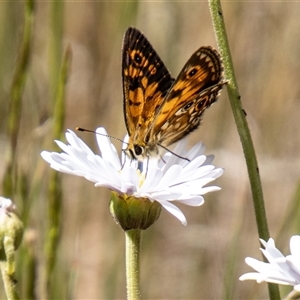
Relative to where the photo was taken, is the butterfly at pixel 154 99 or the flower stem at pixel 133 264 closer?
the flower stem at pixel 133 264

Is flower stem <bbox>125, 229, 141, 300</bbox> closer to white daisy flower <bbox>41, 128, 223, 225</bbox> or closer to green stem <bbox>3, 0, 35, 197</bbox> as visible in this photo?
white daisy flower <bbox>41, 128, 223, 225</bbox>

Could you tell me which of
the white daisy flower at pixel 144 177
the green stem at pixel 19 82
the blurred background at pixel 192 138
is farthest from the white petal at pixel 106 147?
the blurred background at pixel 192 138

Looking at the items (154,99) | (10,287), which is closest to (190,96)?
(154,99)

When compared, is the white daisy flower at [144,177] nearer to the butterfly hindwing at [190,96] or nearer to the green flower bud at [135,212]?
the green flower bud at [135,212]

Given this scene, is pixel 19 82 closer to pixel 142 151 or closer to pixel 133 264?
pixel 142 151

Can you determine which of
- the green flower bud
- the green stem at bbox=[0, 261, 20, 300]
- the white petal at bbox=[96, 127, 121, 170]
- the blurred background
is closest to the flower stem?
the green flower bud

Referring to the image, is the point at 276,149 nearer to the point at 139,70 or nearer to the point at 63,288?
the point at 63,288
